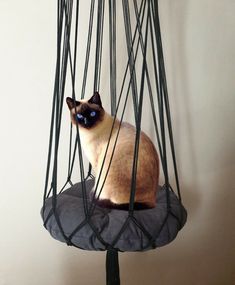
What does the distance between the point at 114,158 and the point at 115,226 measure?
0.12m

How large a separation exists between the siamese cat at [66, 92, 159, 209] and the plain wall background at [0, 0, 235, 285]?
0.77 ft

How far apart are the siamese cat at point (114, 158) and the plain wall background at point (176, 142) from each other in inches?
9.3

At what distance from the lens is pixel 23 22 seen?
81 cm

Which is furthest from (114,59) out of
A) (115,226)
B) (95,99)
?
(115,226)

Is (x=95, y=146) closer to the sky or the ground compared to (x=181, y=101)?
closer to the ground

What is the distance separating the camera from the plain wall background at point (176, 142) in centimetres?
83

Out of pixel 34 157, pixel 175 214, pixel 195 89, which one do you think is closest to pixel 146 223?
pixel 175 214

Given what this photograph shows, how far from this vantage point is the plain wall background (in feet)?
2.72

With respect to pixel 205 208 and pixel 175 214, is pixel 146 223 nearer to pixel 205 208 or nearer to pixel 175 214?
pixel 175 214

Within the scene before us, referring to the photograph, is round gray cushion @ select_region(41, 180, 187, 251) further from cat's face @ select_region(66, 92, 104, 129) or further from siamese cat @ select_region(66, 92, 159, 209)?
cat's face @ select_region(66, 92, 104, 129)

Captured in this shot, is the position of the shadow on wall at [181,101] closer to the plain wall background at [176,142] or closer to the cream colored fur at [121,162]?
the plain wall background at [176,142]

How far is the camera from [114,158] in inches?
25.7

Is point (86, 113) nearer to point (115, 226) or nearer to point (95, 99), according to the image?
point (95, 99)

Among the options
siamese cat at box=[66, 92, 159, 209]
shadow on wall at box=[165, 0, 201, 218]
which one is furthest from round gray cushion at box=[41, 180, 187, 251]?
shadow on wall at box=[165, 0, 201, 218]
